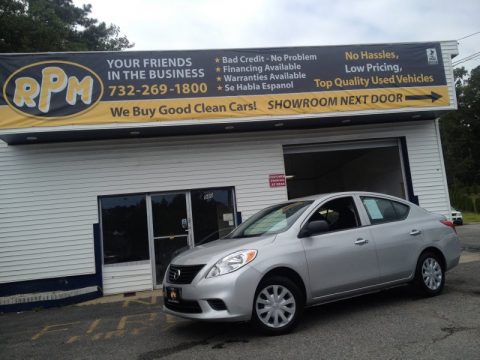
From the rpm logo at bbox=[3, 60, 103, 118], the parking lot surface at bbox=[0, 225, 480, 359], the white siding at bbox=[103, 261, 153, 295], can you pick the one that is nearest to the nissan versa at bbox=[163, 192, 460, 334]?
the parking lot surface at bbox=[0, 225, 480, 359]

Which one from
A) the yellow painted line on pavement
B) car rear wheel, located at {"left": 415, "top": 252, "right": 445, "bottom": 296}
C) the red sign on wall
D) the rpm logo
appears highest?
the rpm logo

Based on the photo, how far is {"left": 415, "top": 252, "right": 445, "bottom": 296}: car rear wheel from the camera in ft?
22.0

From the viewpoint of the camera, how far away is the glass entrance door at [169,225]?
10758 mm

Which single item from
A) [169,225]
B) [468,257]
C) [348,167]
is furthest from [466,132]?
[169,225]

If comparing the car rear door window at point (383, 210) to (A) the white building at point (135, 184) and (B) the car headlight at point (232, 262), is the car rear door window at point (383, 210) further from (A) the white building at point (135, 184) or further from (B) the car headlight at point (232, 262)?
(A) the white building at point (135, 184)

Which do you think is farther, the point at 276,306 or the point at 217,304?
the point at 276,306

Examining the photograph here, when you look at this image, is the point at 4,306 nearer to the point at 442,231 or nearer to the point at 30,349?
the point at 30,349

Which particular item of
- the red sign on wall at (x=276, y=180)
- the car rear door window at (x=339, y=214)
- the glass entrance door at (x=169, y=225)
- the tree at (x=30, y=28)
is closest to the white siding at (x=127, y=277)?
the glass entrance door at (x=169, y=225)

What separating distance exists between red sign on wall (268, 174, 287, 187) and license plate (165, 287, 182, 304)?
5962 millimetres

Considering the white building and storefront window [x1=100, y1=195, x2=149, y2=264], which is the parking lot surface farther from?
storefront window [x1=100, y1=195, x2=149, y2=264]

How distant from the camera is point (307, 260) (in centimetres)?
563

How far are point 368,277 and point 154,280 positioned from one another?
19.4ft

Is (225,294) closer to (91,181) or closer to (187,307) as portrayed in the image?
(187,307)

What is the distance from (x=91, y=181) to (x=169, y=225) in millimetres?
2097
